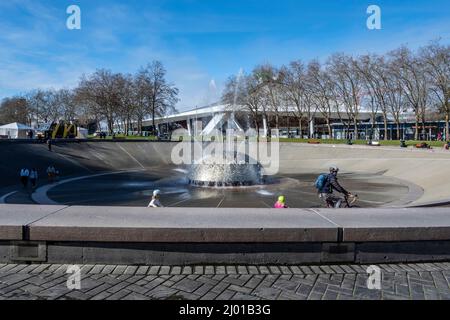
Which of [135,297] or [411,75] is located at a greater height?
[411,75]

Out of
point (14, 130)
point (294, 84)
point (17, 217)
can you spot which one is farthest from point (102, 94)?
point (17, 217)

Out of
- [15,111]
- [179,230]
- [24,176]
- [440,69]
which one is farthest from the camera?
[15,111]

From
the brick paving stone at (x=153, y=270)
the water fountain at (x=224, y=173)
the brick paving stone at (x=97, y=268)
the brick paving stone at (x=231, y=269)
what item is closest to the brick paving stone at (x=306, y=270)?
the brick paving stone at (x=231, y=269)

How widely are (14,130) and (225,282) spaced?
217ft

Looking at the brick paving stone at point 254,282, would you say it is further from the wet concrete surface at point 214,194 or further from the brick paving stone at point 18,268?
the wet concrete surface at point 214,194

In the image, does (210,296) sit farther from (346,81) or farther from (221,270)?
(346,81)

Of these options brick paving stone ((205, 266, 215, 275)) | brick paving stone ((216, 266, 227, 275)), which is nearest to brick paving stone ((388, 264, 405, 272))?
brick paving stone ((216, 266, 227, 275))

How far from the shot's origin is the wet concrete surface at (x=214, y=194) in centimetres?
1675

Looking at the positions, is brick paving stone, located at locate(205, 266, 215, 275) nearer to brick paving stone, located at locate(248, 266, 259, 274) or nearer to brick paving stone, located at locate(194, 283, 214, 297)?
brick paving stone, located at locate(194, 283, 214, 297)

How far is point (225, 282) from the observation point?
4.30m

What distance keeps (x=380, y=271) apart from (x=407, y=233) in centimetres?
63

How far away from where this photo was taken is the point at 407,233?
15.8 ft

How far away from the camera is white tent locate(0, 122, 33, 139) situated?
5900 cm
